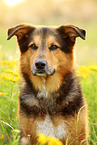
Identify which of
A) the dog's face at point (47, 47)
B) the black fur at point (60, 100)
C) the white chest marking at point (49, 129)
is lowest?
the white chest marking at point (49, 129)

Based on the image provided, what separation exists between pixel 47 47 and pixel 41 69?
1.39 ft

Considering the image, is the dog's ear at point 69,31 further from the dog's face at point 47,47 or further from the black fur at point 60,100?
the black fur at point 60,100

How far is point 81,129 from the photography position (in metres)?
3.73

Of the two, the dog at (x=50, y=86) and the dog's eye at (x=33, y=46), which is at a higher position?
the dog's eye at (x=33, y=46)

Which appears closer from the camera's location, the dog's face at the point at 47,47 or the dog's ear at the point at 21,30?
the dog's face at the point at 47,47

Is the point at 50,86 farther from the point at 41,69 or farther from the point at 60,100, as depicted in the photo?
the point at 41,69

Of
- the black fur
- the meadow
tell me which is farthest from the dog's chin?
the meadow

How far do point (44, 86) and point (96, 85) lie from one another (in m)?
2.23

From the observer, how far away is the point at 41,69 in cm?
381

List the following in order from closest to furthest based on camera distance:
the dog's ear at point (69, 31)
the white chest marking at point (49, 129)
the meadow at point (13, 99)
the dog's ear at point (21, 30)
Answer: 1. the white chest marking at point (49, 129)
2. the meadow at point (13, 99)
3. the dog's ear at point (69, 31)
4. the dog's ear at point (21, 30)

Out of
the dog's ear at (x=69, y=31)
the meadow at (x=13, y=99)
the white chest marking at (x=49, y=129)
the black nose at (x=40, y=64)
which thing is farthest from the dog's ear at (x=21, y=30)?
the white chest marking at (x=49, y=129)

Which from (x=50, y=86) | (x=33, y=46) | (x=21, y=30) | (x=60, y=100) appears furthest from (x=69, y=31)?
(x=60, y=100)

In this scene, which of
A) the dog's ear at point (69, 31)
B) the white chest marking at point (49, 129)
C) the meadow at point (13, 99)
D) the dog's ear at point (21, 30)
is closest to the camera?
the white chest marking at point (49, 129)

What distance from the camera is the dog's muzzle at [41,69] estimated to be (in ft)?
12.3
